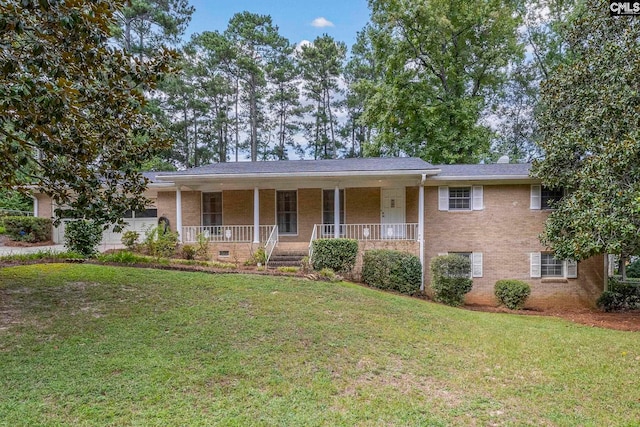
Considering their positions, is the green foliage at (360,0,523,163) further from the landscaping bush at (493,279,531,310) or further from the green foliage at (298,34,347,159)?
the landscaping bush at (493,279,531,310)

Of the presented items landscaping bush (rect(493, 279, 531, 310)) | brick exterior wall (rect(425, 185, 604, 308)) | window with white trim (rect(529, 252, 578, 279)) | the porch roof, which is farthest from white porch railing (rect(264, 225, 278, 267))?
window with white trim (rect(529, 252, 578, 279))

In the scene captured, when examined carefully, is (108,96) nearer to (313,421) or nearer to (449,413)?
(313,421)

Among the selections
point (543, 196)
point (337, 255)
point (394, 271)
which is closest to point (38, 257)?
point (337, 255)

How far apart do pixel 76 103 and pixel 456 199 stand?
37.3ft

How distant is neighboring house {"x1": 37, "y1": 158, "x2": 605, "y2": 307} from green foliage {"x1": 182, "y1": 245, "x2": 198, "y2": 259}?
798 millimetres

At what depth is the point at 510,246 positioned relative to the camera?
12.1 metres

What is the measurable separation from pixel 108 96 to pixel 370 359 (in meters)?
5.57

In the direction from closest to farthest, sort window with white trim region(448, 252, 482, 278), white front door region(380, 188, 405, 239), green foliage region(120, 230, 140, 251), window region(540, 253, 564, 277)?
window region(540, 253, 564, 277), window with white trim region(448, 252, 482, 278), green foliage region(120, 230, 140, 251), white front door region(380, 188, 405, 239)

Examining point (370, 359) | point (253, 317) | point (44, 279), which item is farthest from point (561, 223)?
point (44, 279)

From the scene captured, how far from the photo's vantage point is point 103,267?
30.4ft

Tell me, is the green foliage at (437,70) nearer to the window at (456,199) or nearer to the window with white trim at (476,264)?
the window at (456,199)

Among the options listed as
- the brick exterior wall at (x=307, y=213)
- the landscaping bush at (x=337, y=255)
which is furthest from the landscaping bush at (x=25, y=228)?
the landscaping bush at (x=337, y=255)

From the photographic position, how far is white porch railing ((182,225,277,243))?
12719mm

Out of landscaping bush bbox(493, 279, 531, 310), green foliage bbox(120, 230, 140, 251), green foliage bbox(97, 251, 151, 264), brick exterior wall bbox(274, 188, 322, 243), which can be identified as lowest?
landscaping bush bbox(493, 279, 531, 310)
